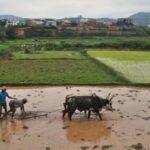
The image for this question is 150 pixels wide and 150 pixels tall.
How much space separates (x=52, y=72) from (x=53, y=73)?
0.58 metres

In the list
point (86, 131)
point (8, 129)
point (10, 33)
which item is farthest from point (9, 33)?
point (86, 131)

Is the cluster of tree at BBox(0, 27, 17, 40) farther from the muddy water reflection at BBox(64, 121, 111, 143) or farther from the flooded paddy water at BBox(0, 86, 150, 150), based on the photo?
the muddy water reflection at BBox(64, 121, 111, 143)

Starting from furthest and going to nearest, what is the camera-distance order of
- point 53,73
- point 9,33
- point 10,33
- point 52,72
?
point 10,33
point 9,33
point 52,72
point 53,73

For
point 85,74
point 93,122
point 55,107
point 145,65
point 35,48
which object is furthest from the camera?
point 35,48

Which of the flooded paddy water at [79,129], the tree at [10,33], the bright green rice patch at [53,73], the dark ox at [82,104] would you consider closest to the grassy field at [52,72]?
the bright green rice patch at [53,73]

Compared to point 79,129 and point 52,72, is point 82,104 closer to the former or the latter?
point 79,129

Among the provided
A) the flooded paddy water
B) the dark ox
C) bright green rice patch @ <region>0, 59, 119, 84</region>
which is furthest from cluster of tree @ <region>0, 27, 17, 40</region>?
the dark ox

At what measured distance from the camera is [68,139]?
43.4 feet

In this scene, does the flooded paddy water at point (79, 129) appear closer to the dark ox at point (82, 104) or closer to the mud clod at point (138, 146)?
the mud clod at point (138, 146)

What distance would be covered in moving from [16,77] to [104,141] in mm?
14604

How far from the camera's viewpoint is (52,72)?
29375mm

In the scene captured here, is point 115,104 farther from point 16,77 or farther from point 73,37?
point 73,37

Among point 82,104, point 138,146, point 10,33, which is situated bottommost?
point 10,33

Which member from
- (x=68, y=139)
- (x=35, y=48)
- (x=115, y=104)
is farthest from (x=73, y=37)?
(x=68, y=139)
